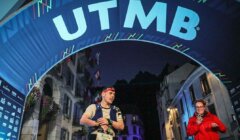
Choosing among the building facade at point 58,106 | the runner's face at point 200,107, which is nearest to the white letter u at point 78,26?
the runner's face at point 200,107

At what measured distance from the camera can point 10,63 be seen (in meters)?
5.34

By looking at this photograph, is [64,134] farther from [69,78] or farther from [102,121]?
[102,121]

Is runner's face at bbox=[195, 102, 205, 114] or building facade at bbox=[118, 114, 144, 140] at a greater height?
building facade at bbox=[118, 114, 144, 140]

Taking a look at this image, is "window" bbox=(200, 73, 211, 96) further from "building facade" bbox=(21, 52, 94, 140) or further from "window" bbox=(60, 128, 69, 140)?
"window" bbox=(60, 128, 69, 140)

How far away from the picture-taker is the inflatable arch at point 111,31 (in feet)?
17.1

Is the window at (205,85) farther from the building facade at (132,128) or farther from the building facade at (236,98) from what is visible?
the building facade at (132,128)

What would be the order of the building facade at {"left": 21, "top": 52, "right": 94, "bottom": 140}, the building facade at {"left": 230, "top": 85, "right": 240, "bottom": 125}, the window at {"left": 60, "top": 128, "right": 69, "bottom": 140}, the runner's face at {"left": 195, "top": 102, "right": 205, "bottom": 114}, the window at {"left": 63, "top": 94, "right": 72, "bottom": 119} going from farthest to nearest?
the window at {"left": 63, "top": 94, "right": 72, "bottom": 119}
the window at {"left": 60, "top": 128, "right": 69, "bottom": 140}
the building facade at {"left": 21, "top": 52, "right": 94, "bottom": 140}
the building facade at {"left": 230, "top": 85, "right": 240, "bottom": 125}
the runner's face at {"left": 195, "top": 102, "right": 205, "bottom": 114}

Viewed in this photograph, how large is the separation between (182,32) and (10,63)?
4828 millimetres

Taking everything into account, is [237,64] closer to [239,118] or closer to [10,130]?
[239,118]

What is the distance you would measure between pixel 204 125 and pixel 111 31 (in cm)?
381

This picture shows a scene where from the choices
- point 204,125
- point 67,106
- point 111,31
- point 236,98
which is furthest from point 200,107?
point 67,106

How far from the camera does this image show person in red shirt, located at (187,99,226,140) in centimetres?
475

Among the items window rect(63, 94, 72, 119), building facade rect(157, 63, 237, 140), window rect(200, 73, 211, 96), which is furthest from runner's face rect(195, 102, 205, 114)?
window rect(63, 94, 72, 119)

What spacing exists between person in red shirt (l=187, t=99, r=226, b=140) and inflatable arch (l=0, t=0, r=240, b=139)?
5.30 ft
